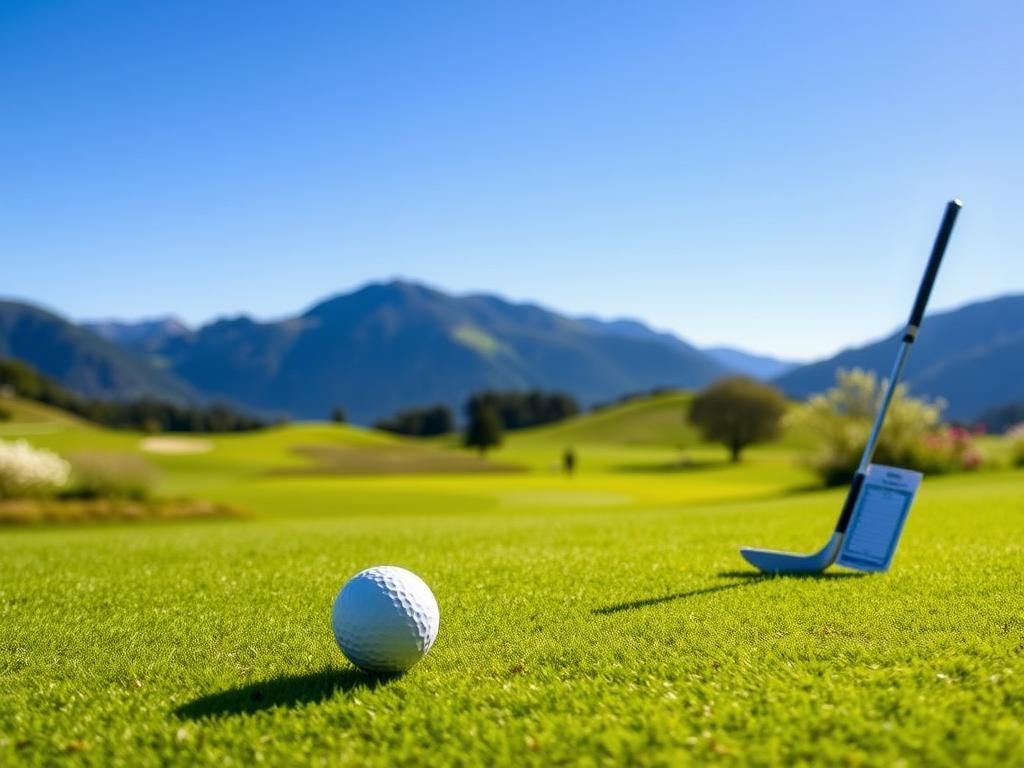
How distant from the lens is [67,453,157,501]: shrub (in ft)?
92.1

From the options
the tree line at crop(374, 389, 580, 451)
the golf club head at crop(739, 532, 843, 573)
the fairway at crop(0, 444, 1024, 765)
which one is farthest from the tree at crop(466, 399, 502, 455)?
the golf club head at crop(739, 532, 843, 573)

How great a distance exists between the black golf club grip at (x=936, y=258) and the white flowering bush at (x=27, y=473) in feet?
85.1

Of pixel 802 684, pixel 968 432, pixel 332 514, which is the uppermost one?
pixel 968 432

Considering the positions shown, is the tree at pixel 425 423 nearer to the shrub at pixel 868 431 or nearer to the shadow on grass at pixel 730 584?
the shrub at pixel 868 431

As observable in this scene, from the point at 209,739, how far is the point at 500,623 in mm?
2590

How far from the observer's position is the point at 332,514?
3042 cm

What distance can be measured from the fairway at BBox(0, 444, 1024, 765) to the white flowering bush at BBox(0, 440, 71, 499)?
17840 millimetres

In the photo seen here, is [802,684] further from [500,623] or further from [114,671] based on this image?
[114,671]

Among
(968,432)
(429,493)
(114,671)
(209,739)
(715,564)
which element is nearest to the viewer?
(209,739)

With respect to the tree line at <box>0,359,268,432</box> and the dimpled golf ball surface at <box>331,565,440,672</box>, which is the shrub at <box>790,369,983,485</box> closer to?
the dimpled golf ball surface at <box>331,565,440,672</box>

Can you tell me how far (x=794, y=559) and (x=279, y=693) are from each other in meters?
5.35

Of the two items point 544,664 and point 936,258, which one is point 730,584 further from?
point 936,258

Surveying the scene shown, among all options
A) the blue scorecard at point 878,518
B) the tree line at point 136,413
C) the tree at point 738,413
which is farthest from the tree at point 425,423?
the blue scorecard at point 878,518

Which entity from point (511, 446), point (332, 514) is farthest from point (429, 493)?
point (511, 446)
